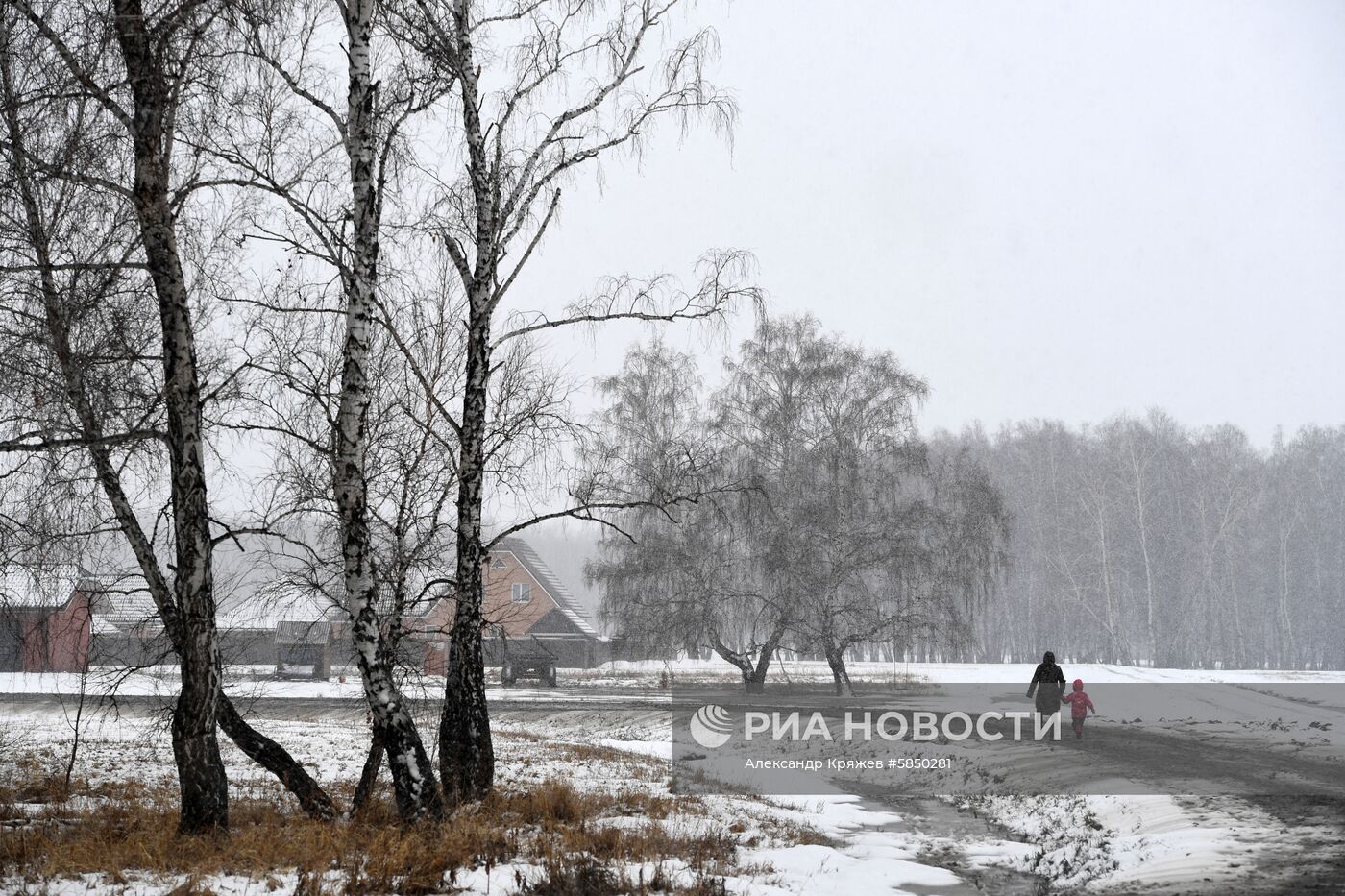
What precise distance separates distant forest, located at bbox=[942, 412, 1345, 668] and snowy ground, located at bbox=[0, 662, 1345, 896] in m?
29.4

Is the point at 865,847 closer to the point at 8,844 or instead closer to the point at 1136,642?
the point at 8,844

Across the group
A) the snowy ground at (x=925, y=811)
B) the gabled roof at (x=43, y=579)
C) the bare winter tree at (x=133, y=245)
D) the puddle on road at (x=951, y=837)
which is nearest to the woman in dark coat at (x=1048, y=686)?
the snowy ground at (x=925, y=811)

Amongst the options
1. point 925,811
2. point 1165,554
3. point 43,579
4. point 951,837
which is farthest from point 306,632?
point 1165,554

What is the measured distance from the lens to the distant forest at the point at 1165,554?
54438mm

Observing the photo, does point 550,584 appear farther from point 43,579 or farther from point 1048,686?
point 43,579

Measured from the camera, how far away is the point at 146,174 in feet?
24.1

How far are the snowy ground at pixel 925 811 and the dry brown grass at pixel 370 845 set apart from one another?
32 centimetres

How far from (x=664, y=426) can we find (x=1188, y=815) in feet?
81.7

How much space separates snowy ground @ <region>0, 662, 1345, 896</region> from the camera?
8344 mm

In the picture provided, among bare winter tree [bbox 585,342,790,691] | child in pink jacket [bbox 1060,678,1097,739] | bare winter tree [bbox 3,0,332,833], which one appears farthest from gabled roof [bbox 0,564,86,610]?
bare winter tree [bbox 585,342,790,691]

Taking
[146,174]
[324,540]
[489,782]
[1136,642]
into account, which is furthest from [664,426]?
[1136,642]

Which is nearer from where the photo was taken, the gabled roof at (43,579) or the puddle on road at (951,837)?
the puddle on road at (951,837)

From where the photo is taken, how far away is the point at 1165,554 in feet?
181

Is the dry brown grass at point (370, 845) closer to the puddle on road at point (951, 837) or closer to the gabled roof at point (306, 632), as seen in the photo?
the gabled roof at point (306, 632)
